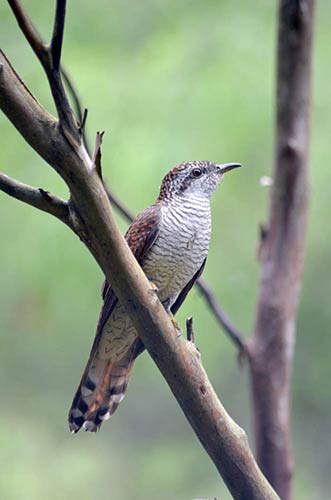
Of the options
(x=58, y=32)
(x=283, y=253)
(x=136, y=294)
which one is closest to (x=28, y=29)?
(x=58, y=32)

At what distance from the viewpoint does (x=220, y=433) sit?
2.49 metres

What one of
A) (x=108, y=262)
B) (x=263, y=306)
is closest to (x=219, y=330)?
(x=263, y=306)

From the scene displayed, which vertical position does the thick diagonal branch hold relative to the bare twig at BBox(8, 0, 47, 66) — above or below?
below

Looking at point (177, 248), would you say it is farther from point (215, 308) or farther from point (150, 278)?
point (215, 308)

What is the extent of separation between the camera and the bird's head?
3.45 metres

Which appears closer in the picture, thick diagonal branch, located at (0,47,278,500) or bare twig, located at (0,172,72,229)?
thick diagonal branch, located at (0,47,278,500)

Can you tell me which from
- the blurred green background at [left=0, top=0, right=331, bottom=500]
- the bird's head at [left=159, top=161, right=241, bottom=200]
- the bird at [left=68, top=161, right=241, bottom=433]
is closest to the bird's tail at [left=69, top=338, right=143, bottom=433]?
the bird at [left=68, top=161, right=241, bottom=433]

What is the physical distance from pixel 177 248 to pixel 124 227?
1.16 metres

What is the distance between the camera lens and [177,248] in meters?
3.20

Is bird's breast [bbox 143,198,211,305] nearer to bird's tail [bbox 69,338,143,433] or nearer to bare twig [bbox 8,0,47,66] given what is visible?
bird's tail [bbox 69,338,143,433]

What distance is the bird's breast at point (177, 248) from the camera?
320cm

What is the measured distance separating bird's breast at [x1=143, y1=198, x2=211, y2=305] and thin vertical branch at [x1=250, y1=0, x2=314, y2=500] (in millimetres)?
833

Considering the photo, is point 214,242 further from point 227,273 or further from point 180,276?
point 180,276

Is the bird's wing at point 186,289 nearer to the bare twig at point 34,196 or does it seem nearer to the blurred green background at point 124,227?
the blurred green background at point 124,227
